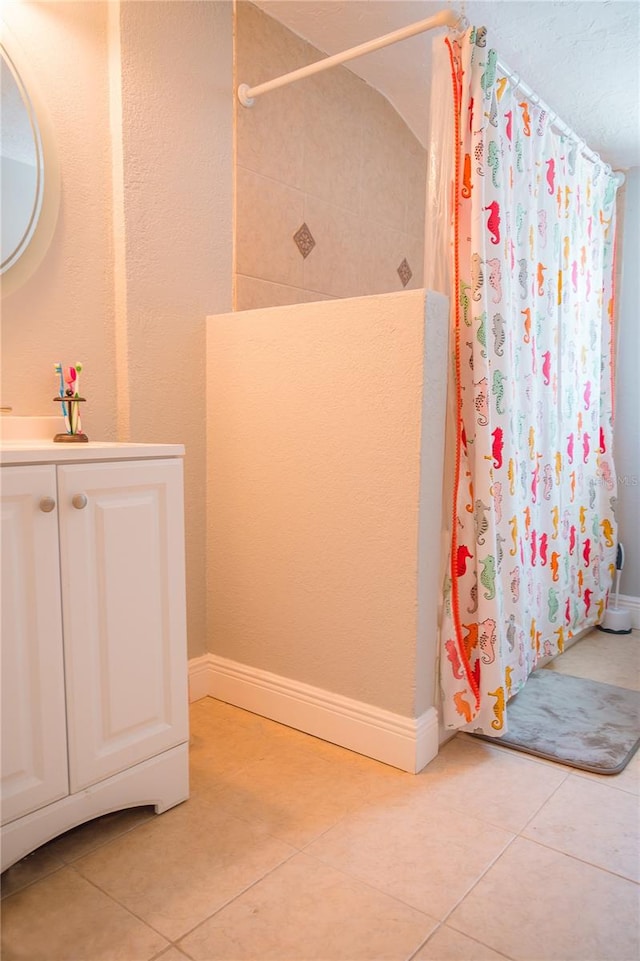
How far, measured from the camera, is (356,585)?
1.69 metres

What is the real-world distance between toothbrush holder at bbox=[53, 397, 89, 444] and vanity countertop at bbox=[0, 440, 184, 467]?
247 millimetres

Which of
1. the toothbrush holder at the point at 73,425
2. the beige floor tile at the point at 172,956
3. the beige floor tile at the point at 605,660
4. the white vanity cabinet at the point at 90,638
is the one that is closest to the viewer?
the beige floor tile at the point at 172,956

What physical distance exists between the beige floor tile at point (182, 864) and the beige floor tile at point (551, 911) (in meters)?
0.39

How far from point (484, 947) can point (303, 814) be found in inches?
18.8

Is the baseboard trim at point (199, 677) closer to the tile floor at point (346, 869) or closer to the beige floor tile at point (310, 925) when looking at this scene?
the tile floor at point (346, 869)

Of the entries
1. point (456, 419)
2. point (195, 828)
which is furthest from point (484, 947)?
point (456, 419)

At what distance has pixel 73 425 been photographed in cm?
156

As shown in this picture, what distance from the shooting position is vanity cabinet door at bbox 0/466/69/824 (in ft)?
3.70

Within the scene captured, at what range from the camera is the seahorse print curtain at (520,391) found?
160 centimetres

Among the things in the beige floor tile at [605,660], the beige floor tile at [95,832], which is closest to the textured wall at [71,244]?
the beige floor tile at [95,832]

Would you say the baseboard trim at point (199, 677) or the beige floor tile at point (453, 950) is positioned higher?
the baseboard trim at point (199, 677)

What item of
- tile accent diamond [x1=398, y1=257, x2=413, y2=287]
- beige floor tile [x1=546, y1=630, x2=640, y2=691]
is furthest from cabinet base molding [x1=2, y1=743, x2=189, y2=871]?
tile accent diamond [x1=398, y1=257, x2=413, y2=287]

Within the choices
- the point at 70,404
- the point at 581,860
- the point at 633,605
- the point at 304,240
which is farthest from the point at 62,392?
the point at 633,605

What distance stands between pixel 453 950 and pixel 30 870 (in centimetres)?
78
